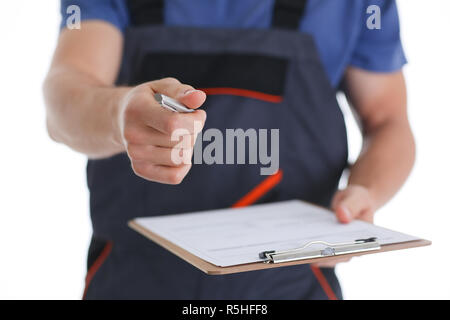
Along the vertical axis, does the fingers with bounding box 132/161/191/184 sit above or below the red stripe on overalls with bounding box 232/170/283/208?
above

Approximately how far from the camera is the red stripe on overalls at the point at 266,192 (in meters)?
0.67

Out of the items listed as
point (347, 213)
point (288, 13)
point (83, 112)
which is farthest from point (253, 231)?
point (288, 13)

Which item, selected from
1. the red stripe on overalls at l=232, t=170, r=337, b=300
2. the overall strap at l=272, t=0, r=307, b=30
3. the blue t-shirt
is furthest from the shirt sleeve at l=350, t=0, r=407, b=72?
the red stripe on overalls at l=232, t=170, r=337, b=300

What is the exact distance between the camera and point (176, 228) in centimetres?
53

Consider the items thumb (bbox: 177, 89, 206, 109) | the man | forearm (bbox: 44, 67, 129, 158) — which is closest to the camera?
thumb (bbox: 177, 89, 206, 109)

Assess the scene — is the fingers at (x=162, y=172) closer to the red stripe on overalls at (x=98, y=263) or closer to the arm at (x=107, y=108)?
the arm at (x=107, y=108)

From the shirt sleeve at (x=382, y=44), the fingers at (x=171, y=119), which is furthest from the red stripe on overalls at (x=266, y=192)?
the fingers at (x=171, y=119)

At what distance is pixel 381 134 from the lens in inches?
29.8

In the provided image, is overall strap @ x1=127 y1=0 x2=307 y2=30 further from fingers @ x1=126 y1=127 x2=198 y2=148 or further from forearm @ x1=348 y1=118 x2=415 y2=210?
fingers @ x1=126 y1=127 x2=198 y2=148

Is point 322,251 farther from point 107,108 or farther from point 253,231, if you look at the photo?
point 107,108

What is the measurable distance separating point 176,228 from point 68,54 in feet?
0.88

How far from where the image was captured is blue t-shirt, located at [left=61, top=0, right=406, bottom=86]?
27.1 inches

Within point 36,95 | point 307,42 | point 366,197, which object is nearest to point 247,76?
point 307,42

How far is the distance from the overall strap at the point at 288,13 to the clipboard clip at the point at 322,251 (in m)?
0.33
